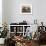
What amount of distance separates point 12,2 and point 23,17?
871 mm

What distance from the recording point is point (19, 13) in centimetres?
647

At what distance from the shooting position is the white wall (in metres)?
6.45

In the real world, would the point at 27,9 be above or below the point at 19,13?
above

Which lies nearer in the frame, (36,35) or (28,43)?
(28,43)

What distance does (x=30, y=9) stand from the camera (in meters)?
6.48

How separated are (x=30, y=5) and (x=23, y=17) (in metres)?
0.65

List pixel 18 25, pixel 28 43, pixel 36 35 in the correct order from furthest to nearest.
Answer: pixel 18 25, pixel 36 35, pixel 28 43

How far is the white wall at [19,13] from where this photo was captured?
6449mm

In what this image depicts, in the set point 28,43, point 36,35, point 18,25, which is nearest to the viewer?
point 28,43

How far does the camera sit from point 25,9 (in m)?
6.49

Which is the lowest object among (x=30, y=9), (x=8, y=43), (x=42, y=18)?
(x=8, y=43)

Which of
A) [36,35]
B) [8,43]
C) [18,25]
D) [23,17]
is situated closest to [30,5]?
[23,17]

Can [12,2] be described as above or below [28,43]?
above

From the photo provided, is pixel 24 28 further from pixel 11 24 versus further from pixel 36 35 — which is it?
pixel 36 35
